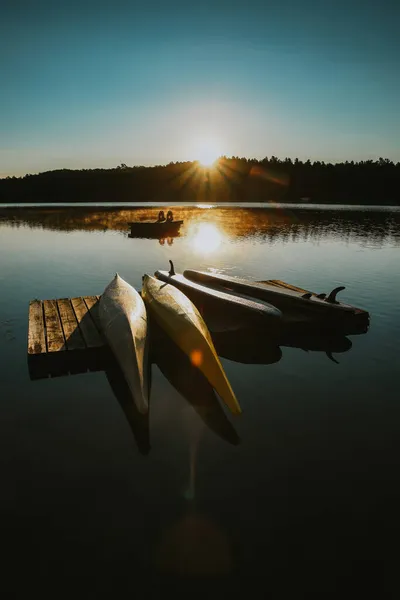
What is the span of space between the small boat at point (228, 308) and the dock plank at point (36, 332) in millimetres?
4761

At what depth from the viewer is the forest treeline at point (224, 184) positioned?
5495 inches

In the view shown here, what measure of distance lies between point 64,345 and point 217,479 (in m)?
5.48

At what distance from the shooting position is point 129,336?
8.55 metres

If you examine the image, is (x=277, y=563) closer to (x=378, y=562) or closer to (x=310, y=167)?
(x=378, y=562)

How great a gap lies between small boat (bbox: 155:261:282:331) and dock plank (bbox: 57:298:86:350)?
152 inches

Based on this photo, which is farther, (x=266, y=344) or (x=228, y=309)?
(x=228, y=309)

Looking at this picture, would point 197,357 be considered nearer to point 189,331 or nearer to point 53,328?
point 189,331

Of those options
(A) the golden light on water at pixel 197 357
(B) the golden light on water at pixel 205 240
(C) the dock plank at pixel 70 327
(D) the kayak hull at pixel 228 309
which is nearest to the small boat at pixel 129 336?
(C) the dock plank at pixel 70 327

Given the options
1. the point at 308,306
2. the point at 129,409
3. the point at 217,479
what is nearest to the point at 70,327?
the point at 129,409

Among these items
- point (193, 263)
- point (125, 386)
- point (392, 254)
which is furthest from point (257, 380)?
point (392, 254)

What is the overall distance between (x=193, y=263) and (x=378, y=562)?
22.4m

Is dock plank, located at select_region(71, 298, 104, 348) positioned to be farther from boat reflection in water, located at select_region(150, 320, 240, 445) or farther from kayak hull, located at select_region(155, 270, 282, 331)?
kayak hull, located at select_region(155, 270, 282, 331)

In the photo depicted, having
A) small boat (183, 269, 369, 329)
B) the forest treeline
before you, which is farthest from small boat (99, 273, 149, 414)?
the forest treeline

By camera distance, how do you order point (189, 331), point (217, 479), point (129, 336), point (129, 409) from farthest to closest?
point (189, 331)
point (129, 336)
point (129, 409)
point (217, 479)
